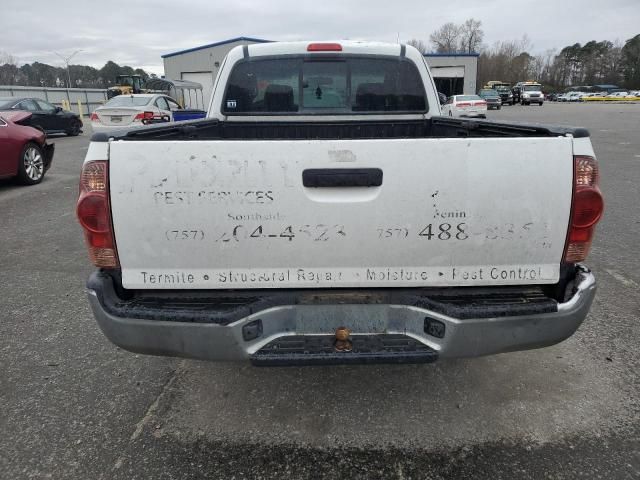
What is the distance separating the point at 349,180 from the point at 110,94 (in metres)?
40.9

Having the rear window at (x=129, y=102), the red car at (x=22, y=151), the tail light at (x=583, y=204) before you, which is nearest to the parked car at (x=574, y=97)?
the rear window at (x=129, y=102)

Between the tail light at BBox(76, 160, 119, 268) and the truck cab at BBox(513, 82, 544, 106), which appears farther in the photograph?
the truck cab at BBox(513, 82, 544, 106)

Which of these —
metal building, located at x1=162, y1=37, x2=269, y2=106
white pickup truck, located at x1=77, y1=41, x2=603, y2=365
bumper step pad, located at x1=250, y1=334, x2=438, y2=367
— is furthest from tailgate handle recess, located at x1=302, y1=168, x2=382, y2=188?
metal building, located at x1=162, y1=37, x2=269, y2=106

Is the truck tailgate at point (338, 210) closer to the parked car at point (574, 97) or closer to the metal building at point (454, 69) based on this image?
the metal building at point (454, 69)

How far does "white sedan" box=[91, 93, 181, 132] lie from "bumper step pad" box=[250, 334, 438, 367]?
1415 cm

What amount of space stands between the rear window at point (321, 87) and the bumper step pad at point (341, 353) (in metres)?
2.42

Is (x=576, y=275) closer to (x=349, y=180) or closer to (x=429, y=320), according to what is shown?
(x=429, y=320)

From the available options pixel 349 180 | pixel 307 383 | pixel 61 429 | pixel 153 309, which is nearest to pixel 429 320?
pixel 349 180

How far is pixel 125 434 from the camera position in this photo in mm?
2574

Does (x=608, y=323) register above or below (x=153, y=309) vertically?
below

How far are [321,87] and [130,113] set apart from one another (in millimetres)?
12883

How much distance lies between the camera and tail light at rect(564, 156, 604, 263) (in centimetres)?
211

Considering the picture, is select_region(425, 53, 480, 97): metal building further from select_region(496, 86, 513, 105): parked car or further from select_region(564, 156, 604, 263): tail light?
select_region(564, 156, 604, 263): tail light

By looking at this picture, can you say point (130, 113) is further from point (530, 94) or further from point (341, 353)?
point (530, 94)
